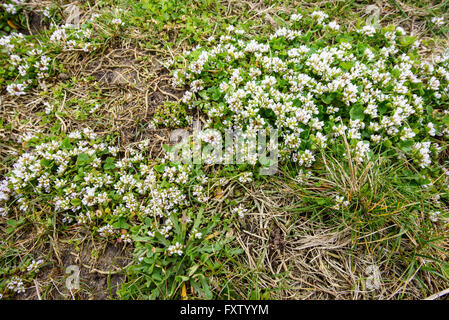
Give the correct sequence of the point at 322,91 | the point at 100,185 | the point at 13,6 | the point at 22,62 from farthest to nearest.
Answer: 1. the point at 13,6
2. the point at 22,62
3. the point at 322,91
4. the point at 100,185

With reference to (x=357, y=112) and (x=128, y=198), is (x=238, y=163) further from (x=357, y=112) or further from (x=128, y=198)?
(x=357, y=112)

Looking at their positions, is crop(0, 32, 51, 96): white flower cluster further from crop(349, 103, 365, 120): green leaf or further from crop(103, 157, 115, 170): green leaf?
crop(349, 103, 365, 120): green leaf

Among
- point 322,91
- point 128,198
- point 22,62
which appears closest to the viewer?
point 128,198

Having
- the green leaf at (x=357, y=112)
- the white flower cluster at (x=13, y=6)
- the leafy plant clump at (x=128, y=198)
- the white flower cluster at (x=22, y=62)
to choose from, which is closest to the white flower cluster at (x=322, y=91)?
the green leaf at (x=357, y=112)

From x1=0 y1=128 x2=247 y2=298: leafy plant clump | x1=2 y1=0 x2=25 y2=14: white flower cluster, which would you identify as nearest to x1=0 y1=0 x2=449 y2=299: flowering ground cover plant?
x1=0 y1=128 x2=247 y2=298: leafy plant clump

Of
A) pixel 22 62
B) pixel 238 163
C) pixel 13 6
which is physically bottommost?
pixel 238 163

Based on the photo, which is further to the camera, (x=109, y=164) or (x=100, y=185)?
(x=109, y=164)

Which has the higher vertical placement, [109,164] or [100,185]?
[109,164]

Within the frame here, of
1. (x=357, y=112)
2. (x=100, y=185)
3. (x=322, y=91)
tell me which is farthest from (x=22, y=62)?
(x=357, y=112)

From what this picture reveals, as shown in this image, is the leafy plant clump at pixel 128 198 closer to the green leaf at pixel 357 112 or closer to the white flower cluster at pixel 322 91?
the white flower cluster at pixel 322 91
